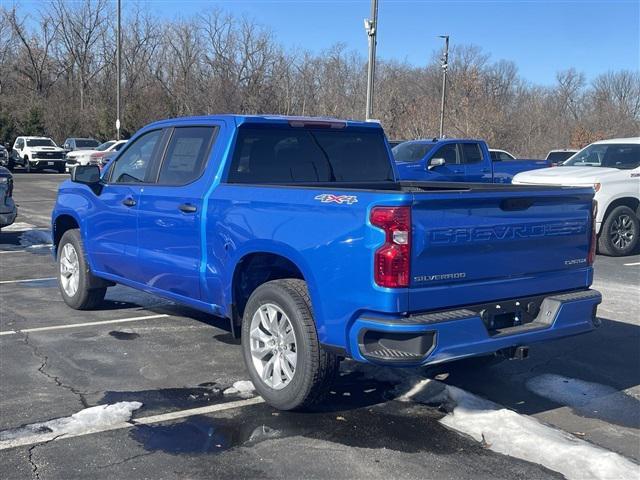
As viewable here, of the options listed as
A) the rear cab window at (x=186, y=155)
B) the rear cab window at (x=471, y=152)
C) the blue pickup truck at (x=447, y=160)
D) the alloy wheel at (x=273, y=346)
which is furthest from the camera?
the rear cab window at (x=471, y=152)

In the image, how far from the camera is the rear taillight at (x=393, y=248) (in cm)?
406

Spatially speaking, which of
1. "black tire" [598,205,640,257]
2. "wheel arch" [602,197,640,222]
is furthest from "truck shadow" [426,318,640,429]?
"wheel arch" [602,197,640,222]

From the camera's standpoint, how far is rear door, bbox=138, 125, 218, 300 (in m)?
5.66

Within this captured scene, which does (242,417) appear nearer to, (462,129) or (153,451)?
(153,451)

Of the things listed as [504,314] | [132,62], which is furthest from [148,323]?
[132,62]

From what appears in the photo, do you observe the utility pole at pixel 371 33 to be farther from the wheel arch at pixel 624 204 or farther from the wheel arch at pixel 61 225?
the wheel arch at pixel 61 225

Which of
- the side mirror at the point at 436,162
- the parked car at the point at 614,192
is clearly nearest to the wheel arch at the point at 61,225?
the parked car at the point at 614,192

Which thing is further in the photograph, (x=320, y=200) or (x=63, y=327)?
(x=63, y=327)

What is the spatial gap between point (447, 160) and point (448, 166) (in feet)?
0.89

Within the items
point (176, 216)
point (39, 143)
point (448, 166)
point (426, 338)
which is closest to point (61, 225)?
point (176, 216)

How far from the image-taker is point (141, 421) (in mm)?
4680

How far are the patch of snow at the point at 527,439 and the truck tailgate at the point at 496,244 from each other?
0.81 m

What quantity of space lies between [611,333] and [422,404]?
2.97m

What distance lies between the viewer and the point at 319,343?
4562 mm
